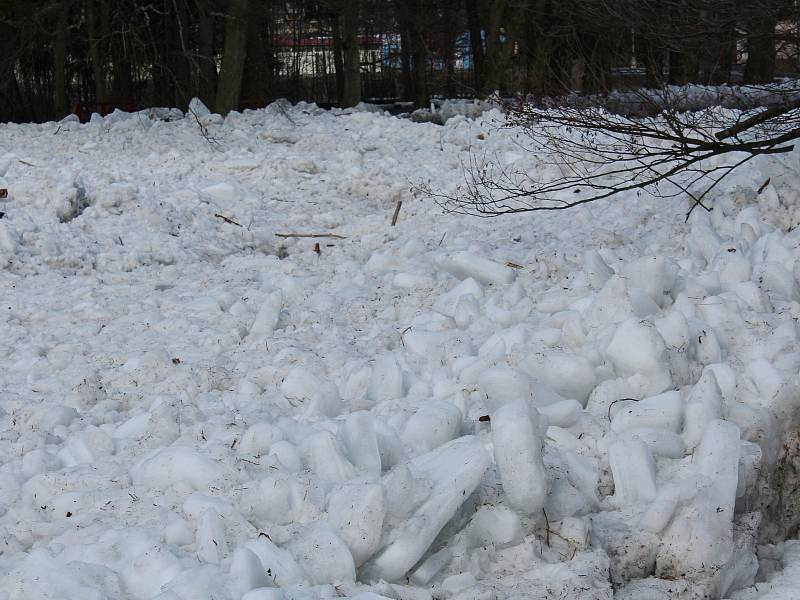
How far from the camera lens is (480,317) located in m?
4.88

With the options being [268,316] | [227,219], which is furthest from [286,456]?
[227,219]

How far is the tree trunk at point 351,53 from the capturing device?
15.5 m

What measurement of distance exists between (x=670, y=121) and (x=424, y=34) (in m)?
15.2

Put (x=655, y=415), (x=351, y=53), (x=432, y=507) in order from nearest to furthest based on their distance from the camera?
1. (x=432, y=507)
2. (x=655, y=415)
3. (x=351, y=53)

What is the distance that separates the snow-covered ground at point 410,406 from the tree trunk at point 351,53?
878 centimetres

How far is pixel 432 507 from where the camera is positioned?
9.27ft

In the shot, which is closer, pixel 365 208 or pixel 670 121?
pixel 670 121

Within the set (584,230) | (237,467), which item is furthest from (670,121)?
(237,467)

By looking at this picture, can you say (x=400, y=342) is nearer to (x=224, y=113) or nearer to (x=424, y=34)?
(x=224, y=113)

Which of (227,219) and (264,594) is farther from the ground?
(227,219)

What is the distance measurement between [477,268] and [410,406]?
196 centimetres

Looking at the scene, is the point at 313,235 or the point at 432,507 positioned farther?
the point at 313,235

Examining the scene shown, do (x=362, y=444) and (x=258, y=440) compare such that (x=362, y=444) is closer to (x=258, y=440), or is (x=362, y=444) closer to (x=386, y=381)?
(x=258, y=440)

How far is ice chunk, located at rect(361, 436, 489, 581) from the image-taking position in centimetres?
273
